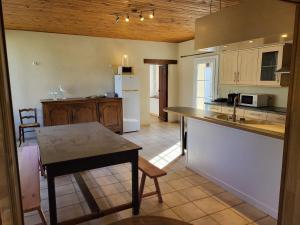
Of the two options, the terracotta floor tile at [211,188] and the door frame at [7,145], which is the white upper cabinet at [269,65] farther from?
the door frame at [7,145]

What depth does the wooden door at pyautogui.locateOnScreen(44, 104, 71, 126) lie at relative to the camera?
496 centimetres

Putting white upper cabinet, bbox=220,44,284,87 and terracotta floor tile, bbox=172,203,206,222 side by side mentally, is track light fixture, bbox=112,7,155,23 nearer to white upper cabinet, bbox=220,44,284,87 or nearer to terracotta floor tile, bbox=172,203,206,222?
white upper cabinet, bbox=220,44,284,87

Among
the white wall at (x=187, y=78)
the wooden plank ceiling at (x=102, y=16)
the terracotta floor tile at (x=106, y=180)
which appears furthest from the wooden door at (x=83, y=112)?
the white wall at (x=187, y=78)

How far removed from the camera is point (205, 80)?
238 inches

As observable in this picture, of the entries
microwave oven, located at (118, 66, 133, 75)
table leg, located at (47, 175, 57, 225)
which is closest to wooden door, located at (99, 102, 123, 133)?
microwave oven, located at (118, 66, 133, 75)

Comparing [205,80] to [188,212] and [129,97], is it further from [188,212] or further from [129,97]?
[188,212]

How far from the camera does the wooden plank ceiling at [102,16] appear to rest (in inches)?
129

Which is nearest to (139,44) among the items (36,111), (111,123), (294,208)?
(111,123)

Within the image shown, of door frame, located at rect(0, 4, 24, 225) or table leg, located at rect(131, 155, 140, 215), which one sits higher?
door frame, located at rect(0, 4, 24, 225)

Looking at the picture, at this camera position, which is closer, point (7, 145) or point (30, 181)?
point (7, 145)

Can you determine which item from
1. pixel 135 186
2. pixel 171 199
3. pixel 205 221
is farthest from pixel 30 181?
pixel 205 221

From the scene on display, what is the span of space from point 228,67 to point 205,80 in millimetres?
959

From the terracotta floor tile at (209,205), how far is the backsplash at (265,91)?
2.72m

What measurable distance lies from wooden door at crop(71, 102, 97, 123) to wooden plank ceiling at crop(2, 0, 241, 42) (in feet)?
5.71
